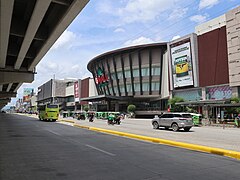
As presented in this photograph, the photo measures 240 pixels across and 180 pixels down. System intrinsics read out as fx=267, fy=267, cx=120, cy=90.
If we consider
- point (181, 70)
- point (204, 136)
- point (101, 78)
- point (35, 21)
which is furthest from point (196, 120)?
point (101, 78)

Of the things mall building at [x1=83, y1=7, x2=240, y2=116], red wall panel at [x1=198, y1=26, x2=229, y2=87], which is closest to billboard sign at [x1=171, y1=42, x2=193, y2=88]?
mall building at [x1=83, y1=7, x2=240, y2=116]

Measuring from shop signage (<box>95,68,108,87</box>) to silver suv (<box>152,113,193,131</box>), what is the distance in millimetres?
59769

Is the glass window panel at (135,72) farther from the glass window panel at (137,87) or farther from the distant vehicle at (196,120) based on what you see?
the distant vehicle at (196,120)

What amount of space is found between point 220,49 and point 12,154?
145 ft

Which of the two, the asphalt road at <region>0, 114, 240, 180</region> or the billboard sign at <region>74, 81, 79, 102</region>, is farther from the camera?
the billboard sign at <region>74, 81, 79, 102</region>

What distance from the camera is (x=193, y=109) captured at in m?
47.1

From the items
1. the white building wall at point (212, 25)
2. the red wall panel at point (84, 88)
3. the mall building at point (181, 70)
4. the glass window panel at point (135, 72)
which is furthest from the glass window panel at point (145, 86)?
the red wall panel at point (84, 88)

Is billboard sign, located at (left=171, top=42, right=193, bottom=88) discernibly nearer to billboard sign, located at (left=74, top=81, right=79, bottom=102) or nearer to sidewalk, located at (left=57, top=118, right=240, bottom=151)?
sidewalk, located at (left=57, top=118, right=240, bottom=151)

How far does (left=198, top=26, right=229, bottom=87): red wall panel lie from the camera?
154 feet

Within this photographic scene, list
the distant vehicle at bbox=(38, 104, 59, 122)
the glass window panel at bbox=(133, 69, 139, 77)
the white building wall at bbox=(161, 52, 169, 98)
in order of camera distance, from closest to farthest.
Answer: the distant vehicle at bbox=(38, 104, 59, 122), the white building wall at bbox=(161, 52, 169, 98), the glass window panel at bbox=(133, 69, 139, 77)

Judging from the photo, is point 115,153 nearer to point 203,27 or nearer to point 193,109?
point 193,109

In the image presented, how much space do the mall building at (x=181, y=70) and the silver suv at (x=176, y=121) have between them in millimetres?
11618

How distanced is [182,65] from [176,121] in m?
34.4

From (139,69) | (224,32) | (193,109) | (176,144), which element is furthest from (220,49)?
(176,144)
